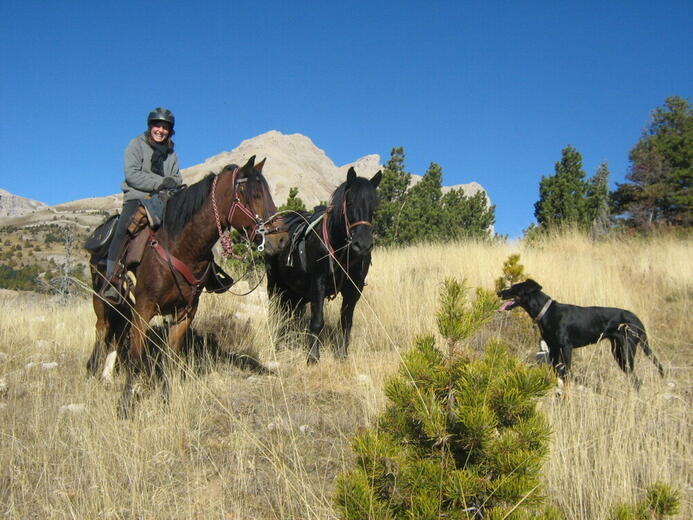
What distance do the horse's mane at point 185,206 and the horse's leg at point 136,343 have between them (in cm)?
71

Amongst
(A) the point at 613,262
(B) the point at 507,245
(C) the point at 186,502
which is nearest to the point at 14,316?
(C) the point at 186,502

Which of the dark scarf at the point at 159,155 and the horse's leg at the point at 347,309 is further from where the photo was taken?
the horse's leg at the point at 347,309

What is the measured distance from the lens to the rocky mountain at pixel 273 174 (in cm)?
9931

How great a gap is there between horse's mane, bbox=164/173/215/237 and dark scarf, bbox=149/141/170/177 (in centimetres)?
73

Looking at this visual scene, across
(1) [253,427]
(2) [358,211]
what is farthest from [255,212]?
(1) [253,427]

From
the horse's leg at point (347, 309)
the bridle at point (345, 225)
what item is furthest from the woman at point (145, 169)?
the horse's leg at point (347, 309)

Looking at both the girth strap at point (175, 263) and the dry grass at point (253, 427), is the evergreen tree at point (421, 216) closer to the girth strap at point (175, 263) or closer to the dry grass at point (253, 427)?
the dry grass at point (253, 427)

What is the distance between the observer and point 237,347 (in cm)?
645

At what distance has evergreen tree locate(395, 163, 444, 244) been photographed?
1764cm

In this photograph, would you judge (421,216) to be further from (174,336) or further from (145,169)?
(174,336)

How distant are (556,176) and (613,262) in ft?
24.4

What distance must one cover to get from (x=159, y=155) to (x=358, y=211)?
85.8 inches

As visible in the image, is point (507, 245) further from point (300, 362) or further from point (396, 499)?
point (396, 499)

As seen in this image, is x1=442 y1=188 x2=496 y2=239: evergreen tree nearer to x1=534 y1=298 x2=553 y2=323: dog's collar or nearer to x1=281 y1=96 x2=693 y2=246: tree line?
x1=281 y1=96 x2=693 y2=246: tree line
